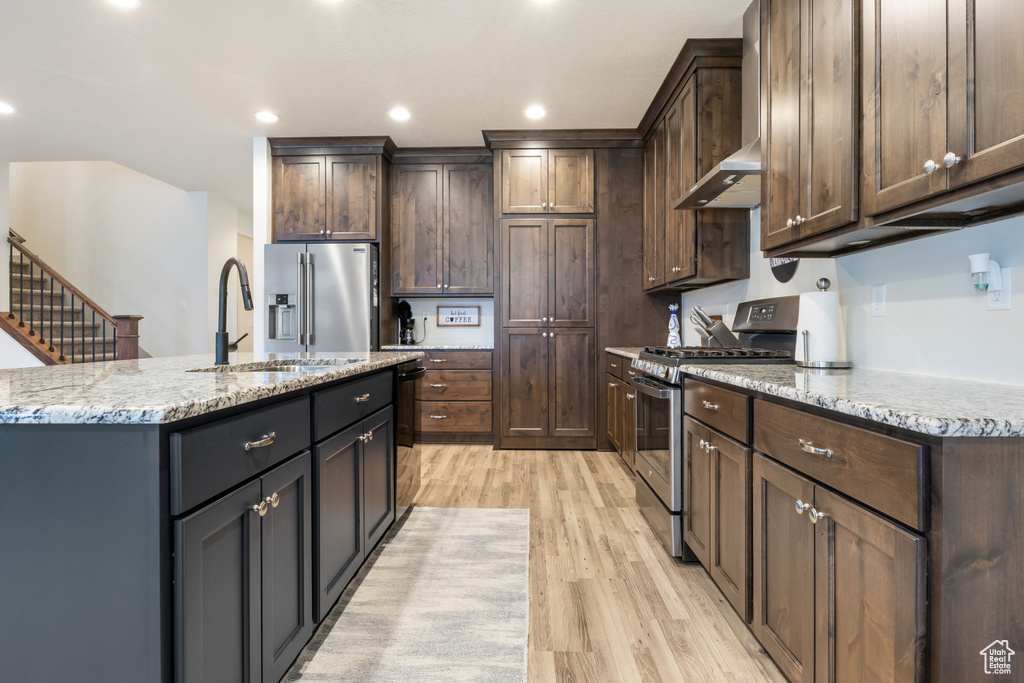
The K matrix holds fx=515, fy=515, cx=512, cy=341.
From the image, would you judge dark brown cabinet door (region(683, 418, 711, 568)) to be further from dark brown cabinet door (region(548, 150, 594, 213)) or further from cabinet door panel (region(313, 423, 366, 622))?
dark brown cabinet door (region(548, 150, 594, 213))

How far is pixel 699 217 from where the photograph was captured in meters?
3.07

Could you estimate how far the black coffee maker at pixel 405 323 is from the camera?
4895 millimetres

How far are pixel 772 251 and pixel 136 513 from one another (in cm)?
216

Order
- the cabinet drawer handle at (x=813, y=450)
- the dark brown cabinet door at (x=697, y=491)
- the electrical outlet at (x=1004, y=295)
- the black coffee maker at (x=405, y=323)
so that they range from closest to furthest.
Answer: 1. the cabinet drawer handle at (x=813, y=450)
2. the electrical outlet at (x=1004, y=295)
3. the dark brown cabinet door at (x=697, y=491)
4. the black coffee maker at (x=405, y=323)

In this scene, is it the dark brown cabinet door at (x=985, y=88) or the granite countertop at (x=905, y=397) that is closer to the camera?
the granite countertop at (x=905, y=397)

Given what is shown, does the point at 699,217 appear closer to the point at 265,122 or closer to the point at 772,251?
the point at 772,251

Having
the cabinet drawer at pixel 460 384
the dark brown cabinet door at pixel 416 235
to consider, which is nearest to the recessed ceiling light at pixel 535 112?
the dark brown cabinet door at pixel 416 235

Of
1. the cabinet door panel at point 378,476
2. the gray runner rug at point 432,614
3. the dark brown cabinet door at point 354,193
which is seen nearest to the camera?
the gray runner rug at point 432,614

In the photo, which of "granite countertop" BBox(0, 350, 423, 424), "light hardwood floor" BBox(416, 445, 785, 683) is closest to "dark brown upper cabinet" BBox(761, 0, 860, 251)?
"light hardwood floor" BBox(416, 445, 785, 683)

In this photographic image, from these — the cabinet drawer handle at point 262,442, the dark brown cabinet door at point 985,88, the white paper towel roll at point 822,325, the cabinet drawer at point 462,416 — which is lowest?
the cabinet drawer at point 462,416

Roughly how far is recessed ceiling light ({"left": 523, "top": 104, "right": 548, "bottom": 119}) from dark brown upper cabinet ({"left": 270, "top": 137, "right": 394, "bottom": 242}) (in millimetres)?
1289

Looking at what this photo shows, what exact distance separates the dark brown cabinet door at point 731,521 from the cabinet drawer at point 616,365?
66.0 inches

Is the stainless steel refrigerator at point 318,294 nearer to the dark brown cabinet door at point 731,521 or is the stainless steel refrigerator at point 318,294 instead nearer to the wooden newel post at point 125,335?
the wooden newel post at point 125,335

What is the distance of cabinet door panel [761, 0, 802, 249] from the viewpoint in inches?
72.0
